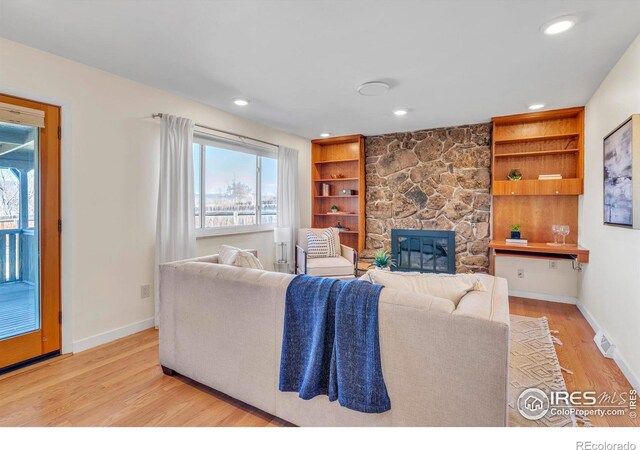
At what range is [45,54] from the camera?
8.16ft

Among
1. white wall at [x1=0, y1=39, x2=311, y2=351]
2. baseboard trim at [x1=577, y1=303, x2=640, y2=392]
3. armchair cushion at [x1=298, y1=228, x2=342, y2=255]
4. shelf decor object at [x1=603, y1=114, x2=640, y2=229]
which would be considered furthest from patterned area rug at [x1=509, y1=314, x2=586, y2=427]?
white wall at [x1=0, y1=39, x2=311, y2=351]

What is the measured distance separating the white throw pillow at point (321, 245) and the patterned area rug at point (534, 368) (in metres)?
Result: 2.44

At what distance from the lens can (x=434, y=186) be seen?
16.0 ft

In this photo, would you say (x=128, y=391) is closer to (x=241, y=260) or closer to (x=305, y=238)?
(x=241, y=260)

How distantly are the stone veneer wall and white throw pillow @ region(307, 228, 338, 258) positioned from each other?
732mm

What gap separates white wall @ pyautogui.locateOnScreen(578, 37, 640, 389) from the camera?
88.4 inches

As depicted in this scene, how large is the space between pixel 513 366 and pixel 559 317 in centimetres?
155

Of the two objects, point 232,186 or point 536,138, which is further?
point 232,186

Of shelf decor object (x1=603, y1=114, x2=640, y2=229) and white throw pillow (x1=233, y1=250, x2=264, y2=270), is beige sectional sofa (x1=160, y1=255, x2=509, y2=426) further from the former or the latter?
shelf decor object (x1=603, y1=114, x2=640, y2=229)

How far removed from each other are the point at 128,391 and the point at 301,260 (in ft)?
8.60

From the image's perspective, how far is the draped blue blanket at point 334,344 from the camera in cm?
143

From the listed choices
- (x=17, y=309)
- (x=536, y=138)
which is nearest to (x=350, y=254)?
(x=536, y=138)

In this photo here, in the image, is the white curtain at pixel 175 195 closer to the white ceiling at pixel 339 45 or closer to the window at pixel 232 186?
the window at pixel 232 186
